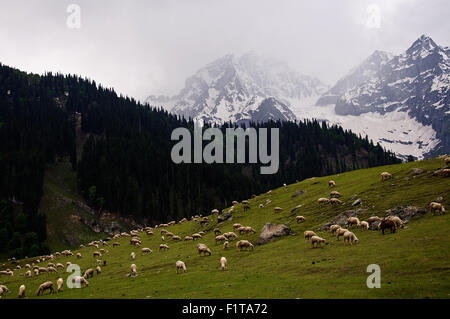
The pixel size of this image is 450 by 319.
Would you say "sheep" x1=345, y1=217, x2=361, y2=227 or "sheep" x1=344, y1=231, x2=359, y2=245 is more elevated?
"sheep" x1=345, y1=217, x2=361, y2=227

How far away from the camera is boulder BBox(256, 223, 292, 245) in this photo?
44281 mm

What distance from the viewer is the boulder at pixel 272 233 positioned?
44.3 meters

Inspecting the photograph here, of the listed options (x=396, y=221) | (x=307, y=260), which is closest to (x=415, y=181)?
(x=396, y=221)

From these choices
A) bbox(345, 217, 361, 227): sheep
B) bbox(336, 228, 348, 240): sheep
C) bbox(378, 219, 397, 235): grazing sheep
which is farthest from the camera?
bbox(345, 217, 361, 227): sheep

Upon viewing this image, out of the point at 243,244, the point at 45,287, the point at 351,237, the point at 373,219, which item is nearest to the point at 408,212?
the point at 373,219

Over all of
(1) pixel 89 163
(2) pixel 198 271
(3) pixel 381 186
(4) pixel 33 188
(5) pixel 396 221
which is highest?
(1) pixel 89 163

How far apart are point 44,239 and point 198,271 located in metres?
101

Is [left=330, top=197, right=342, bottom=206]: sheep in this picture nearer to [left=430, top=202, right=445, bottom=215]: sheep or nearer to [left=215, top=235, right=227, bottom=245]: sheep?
[left=430, top=202, right=445, bottom=215]: sheep

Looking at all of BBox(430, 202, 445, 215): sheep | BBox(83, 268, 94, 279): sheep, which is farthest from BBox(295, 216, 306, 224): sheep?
BBox(83, 268, 94, 279): sheep

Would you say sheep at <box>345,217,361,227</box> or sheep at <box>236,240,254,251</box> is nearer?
sheep at <box>345,217,361,227</box>

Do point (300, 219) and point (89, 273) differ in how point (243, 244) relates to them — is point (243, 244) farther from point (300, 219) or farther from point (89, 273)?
point (89, 273)

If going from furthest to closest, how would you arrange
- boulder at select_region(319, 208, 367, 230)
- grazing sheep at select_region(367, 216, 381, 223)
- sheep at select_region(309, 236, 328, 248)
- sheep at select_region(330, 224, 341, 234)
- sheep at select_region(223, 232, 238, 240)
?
1. sheep at select_region(223, 232, 238, 240)
2. boulder at select_region(319, 208, 367, 230)
3. sheep at select_region(330, 224, 341, 234)
4. grazing sheep at select_region(367, 216, 381, 223)
5. sheep at select_region(309, 236, 328, 248)
